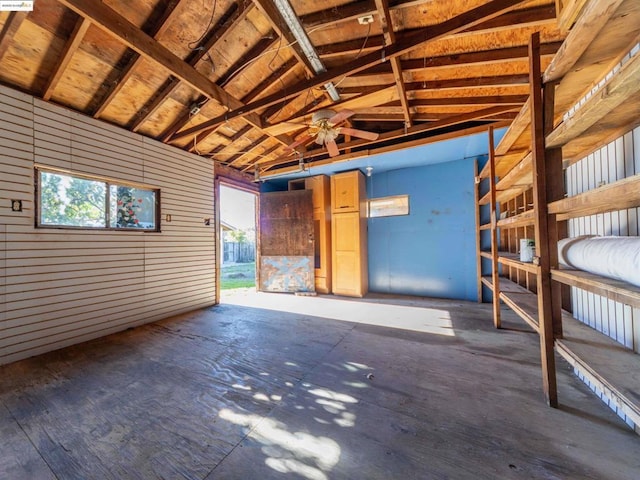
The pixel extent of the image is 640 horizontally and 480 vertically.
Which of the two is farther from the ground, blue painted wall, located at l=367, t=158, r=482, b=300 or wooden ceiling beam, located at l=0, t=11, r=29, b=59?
wooden ceiling beam, located at l=0, t=11, r=29, b=59

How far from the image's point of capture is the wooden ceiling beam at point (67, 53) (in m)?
→ 2.17

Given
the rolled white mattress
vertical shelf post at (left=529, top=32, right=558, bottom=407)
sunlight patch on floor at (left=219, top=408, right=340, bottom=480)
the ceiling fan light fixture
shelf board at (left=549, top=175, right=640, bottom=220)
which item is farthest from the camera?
the ceiling fan light fixture

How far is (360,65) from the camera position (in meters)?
2.51

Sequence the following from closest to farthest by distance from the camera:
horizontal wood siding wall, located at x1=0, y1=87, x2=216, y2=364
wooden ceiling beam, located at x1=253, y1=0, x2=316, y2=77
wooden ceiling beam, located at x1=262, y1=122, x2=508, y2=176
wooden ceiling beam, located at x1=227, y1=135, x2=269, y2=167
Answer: wooden ceiling beam, located at x1=253, y1=0, x2=316, y2=77 < horizontal wood siding wall, located at x1=0, y1=87, x2=216, y2=364 < wooden ceiling beam, located at x1=262, y1=122, x2=508, y2=176 < wooden ceiling beam, located at x1=227, y1=135, x2=269, y2=167

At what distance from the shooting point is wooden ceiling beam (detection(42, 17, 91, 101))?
217 cm

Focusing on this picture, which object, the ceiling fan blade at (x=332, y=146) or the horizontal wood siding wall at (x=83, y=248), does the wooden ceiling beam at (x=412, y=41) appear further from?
the horizontal wood siding wall at (x=83, y=248)

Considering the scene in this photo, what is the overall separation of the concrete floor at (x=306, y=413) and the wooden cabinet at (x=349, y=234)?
2.47 m

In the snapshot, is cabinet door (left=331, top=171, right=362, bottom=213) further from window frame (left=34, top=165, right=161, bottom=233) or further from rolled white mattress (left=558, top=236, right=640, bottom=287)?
rolled white mattress (left=558, top=236, right=640, bottom=287)

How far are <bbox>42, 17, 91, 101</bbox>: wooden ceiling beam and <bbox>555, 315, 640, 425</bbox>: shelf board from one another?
456 centimetres

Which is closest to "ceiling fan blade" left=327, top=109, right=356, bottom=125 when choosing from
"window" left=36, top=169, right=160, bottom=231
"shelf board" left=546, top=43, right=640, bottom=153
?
"shelf board" left=546, top=43, right=640, bottom=153

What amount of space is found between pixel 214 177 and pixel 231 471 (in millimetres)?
4931

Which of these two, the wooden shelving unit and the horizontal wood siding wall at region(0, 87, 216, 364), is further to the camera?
the horizontal wood siding wall at region(0, 87, 216, 364)

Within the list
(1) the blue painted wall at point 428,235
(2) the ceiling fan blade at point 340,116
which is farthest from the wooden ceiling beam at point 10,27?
(1) the blue painted wall at point 428,235

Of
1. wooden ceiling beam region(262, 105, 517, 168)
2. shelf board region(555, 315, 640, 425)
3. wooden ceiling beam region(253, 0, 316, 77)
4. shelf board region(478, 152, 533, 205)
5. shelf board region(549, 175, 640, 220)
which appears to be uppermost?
wooden ceiling beam region(253, 0, 316, 77)
